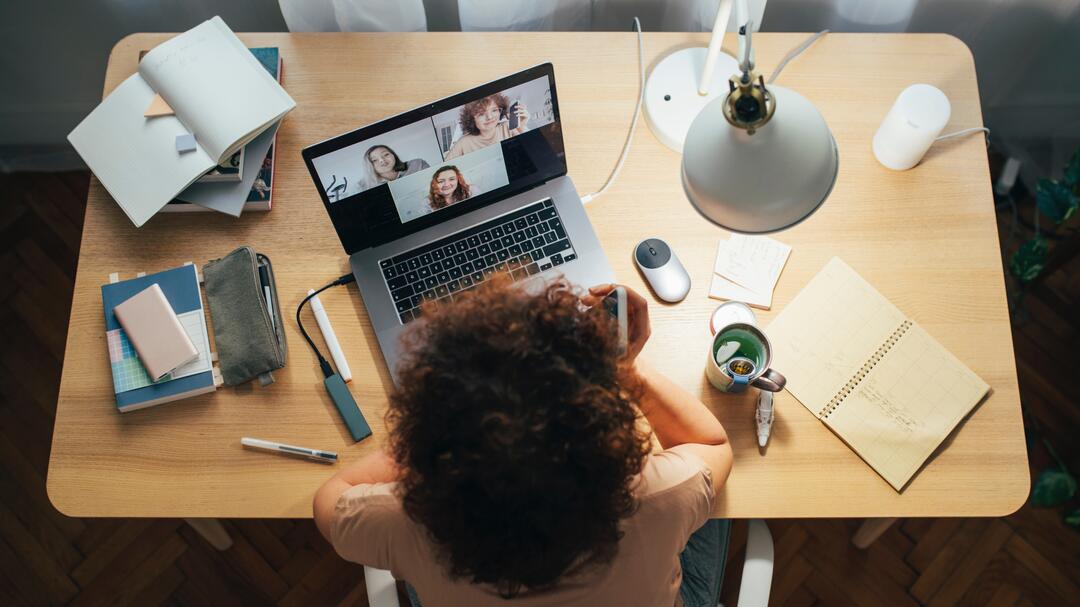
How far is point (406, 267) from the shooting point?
3.96 feet

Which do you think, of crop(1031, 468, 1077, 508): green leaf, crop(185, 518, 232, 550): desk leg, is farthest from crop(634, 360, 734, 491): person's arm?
crop(1031, 468, 1077, 508): green leaf

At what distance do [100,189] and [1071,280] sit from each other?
2.16m

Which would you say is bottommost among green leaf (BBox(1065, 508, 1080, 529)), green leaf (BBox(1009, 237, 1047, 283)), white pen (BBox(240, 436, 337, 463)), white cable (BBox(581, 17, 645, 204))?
green leaf (BBox(1065, 508, 1080, 529))

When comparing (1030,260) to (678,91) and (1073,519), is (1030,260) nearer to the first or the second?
(1073,519)

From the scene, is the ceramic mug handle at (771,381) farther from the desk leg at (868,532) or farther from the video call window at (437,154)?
the desk leg at (868,532)

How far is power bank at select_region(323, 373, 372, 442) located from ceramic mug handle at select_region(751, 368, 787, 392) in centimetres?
57

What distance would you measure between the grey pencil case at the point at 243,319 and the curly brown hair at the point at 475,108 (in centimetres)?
40

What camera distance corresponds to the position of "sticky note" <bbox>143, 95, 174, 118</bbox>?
4.04ft

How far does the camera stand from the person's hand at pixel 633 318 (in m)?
1.11

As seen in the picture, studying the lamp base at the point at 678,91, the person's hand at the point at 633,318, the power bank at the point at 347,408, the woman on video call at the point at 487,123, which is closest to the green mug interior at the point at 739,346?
the person's hand at the point at 633,318

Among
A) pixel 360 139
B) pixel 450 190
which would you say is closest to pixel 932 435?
pixel 450 190

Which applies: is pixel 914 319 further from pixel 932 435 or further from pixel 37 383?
pixel 37 383

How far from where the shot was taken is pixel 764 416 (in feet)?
3.71

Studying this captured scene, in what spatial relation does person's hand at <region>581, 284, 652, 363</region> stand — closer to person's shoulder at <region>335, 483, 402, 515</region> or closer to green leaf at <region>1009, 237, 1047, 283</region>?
person's shoulder at <region>335, 483, 402, 515</region>
